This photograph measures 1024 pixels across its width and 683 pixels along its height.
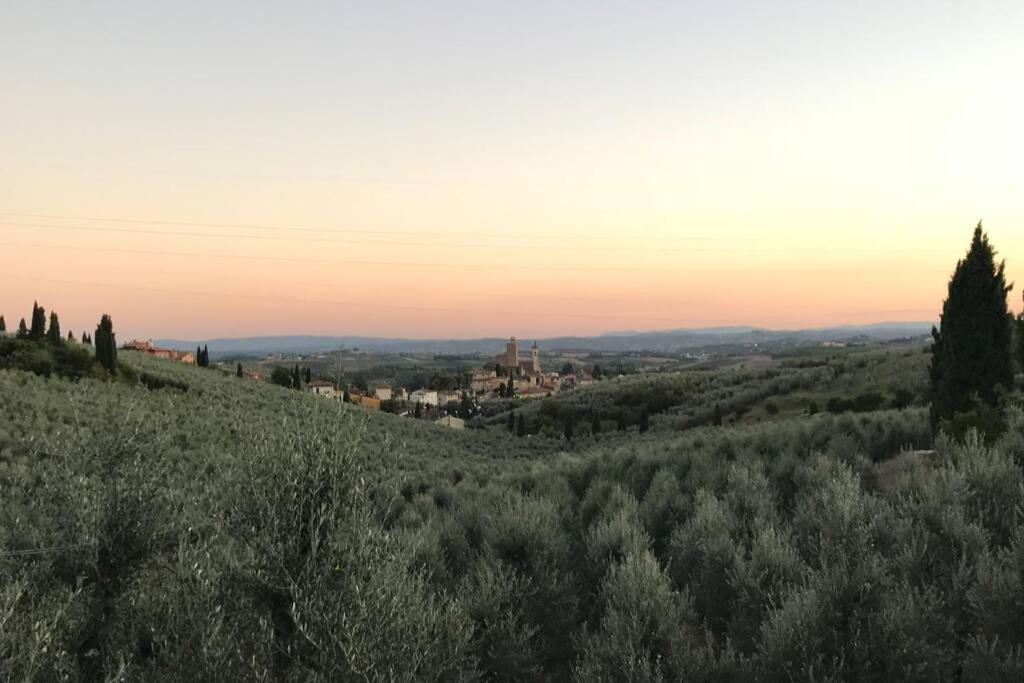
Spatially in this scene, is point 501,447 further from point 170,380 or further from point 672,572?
point 672,572

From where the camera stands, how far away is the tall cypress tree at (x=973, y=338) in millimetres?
16391

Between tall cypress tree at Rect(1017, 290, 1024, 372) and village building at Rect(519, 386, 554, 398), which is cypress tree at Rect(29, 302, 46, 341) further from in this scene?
village building at Rect(519, 386, 554, 398)

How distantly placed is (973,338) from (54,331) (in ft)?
177

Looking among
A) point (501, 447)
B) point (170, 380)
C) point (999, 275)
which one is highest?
point (999, 275)

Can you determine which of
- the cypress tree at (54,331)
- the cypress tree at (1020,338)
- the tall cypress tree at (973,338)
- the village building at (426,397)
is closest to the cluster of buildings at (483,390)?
the village building at (426,397)

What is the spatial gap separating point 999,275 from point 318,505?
19.5m

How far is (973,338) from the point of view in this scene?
55.0ft

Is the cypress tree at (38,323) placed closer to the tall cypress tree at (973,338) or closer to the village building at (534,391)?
the tall cypress tree at (973,338)

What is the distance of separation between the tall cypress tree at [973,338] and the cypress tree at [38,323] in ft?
172

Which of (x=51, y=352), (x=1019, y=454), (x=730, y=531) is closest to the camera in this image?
(x=730, y=531)

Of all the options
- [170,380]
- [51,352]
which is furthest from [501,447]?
[51,352]

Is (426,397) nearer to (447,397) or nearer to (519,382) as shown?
(447,397)

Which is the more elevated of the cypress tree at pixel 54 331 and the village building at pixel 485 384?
the cypress tree at pixel 54 331

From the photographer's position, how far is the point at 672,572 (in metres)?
8.48
